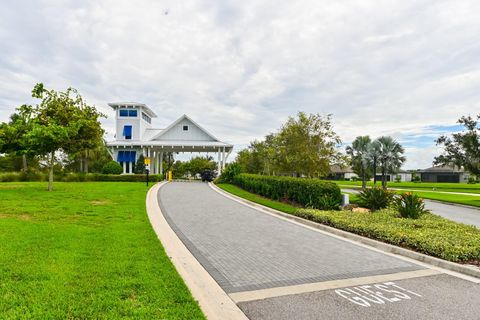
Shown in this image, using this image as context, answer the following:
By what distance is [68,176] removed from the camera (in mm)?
28031

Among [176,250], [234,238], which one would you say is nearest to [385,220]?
[234,238]

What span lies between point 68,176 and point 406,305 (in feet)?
96.3

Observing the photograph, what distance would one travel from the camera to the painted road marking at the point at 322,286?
4.53 m

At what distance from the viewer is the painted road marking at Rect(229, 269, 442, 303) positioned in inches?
178

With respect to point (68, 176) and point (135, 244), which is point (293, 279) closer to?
point (135, 244)

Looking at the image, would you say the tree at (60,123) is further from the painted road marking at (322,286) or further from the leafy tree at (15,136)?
the painted road marking at (322,286)

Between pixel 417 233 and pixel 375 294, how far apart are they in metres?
4.11

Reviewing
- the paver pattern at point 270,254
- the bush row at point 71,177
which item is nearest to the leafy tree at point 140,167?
the bush row at point 71,177

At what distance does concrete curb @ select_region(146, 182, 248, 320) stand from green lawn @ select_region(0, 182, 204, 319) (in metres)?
0.18

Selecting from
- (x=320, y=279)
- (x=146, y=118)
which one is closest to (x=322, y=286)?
(x=320, y=279)

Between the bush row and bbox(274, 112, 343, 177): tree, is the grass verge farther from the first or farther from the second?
the bush row

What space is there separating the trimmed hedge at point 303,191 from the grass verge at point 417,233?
5.76 ft

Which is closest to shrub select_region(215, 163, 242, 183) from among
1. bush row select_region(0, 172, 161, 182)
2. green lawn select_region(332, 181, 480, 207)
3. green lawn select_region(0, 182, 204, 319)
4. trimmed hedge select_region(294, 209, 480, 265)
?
bush row select_region(0, 172, 161, 182)

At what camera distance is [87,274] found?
15.5ft
